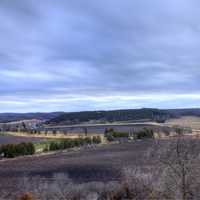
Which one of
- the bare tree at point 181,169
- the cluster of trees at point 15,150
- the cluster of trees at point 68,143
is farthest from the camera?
the cluster of trees at point 68,143

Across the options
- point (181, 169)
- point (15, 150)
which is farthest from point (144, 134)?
point (181, 169)

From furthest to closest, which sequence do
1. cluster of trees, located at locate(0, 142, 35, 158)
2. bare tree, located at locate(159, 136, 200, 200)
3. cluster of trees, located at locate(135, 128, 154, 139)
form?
1. cluster of trees, located at locate(135, 128, 154, 139)
2. cluster of trees, located at locate(0, 142, 35, 158)
3. bare tree, located at locate(159, 136, 200, 200)

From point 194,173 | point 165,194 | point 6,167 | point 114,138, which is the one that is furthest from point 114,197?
point 114,138

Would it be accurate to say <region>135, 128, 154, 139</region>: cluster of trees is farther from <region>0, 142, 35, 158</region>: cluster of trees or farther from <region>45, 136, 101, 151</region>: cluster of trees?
<region>0, 142, 35, 158</region>: cluster of trees

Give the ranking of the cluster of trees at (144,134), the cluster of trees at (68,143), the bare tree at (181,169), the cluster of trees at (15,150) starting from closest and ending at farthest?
1. the bare tree at (181,169)
2. the cluster of trees at (15,150)
3. the cluster of trees at (68,143)
4. the cluster of trees at (144,134)

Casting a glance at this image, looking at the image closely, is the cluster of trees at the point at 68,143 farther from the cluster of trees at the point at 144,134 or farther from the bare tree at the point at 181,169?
the bare tree at the point at 181,169

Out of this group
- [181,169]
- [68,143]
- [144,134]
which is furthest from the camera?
[144,134]

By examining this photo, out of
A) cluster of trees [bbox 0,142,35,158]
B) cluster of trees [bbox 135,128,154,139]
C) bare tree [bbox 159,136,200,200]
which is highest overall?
bare tree [bbox 159,136,200,200]

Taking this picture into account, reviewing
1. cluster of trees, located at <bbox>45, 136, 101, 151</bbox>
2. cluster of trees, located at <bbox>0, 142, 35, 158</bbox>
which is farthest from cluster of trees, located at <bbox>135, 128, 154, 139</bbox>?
cluster of trees, located at <bbox>0, 142, 35, 158</bbox>

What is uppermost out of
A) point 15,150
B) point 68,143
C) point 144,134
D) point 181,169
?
point 181,169

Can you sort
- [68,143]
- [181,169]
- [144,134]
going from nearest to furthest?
[181,169]
[68,143]
[144,134]

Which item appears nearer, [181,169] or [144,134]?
[181,169]

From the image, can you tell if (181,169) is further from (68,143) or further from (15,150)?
(68,143)

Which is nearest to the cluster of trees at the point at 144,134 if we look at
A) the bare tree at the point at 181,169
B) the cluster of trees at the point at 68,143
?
the cluster of trees at the point at 68,143
